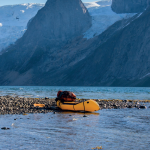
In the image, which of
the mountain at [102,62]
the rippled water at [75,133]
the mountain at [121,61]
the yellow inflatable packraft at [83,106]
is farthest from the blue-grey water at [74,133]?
the mountain at [102,62]

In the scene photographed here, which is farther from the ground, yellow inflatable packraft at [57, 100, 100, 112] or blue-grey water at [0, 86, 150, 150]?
yellow inflatable packraft at [57, 100, 100, 112]

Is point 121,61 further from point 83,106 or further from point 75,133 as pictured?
point 75,133

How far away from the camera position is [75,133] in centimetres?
1664

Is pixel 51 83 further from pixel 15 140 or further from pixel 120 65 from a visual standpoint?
pixel 15 140

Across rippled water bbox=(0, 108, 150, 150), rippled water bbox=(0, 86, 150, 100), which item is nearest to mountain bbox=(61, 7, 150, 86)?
rippled water bbox=(0, 86, 150, 100)

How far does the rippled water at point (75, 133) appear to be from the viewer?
1388 cm

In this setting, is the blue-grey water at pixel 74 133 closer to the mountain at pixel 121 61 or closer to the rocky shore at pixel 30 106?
the rocky shore at pixel 30 106

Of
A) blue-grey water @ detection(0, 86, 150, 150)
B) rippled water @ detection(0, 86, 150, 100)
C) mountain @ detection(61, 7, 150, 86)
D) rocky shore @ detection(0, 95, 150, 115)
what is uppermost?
mountain @ detection(61, 7, 150, 86)

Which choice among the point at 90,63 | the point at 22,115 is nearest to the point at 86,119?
the point at 22,115

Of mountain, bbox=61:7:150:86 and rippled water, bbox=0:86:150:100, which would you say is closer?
rippled water, bbox=0:86:150:100

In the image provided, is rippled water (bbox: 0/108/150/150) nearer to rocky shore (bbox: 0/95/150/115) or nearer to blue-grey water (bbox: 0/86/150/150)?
blue-grey water (bbox: 0/86/150/150)

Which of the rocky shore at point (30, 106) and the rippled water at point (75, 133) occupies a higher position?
the rocky shore at point (30, 106)

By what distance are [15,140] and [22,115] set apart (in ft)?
29.1

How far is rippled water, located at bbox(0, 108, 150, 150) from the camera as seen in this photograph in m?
13.9
